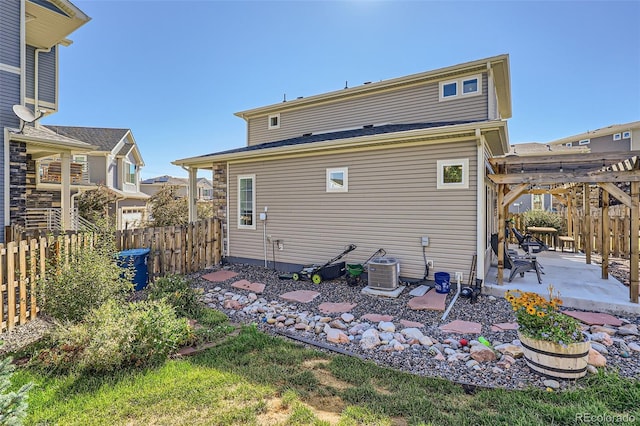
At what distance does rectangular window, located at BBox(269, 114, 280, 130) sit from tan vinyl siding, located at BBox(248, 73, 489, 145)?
0.16 meters

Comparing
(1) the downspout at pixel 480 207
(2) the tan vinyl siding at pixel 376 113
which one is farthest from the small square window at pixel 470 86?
(1) the downspout at pixel 480 207

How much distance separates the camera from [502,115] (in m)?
11.8

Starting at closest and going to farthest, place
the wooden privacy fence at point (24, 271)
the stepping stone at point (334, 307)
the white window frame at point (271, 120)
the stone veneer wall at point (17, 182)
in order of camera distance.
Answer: the wooden privacy fence at point (24, 271) < the stepping stone at point (334, 307) < the stone veneer wall at point (17, 182) < the white window frame at point (271, 120)

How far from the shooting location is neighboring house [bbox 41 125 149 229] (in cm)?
2106

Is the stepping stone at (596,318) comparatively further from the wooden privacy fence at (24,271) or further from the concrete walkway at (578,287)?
the wooden privacy fence at (24,271)

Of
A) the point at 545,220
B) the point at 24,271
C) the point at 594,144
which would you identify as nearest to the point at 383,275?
the point at 24,271

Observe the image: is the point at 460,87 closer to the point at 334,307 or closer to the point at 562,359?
the point at 334,307

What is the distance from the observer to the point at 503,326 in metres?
4.61

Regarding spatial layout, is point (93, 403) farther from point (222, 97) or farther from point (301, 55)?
point (222, 97)

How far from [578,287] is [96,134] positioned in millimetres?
28731

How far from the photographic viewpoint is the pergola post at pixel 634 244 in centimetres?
533

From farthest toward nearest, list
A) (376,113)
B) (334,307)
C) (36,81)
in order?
(36,81)
(376,113)
(334,307)

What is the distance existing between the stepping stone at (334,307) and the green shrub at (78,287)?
10.9 feet

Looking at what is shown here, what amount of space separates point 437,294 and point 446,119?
5212 mm
